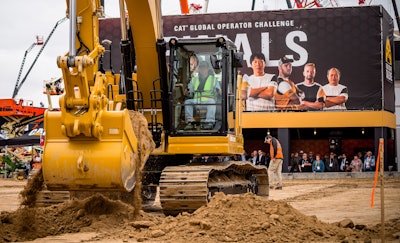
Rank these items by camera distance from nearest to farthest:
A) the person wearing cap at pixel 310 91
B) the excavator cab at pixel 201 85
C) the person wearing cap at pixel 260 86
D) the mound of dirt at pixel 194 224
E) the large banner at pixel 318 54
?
the mound of dirt at pixel 194 224
the excavator cab at pixel 201 85
the large banner at pixel 318 54
the person wearing cap at pixel 310 91
the person wearing cap at pixel 260 86

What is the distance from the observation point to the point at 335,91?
41031 millimetres

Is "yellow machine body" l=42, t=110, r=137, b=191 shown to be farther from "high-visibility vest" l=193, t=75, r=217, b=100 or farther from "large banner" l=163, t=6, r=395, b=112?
"large banner" l=163, t=6, r=395, b=112

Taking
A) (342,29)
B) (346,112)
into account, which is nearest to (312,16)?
(342,29)

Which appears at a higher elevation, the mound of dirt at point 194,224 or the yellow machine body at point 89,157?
the yellow machine body at point 89,157

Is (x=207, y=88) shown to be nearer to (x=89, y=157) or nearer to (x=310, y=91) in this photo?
(x=89, y=157)

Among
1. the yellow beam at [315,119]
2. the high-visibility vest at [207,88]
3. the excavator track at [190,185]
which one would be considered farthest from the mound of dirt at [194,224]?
the yellow beam at [315,119]

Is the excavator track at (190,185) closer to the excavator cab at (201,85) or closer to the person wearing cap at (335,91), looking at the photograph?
the excavator cab at (201,85)

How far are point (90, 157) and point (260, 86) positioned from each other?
99.2 feet

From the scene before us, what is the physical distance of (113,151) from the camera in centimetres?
1191

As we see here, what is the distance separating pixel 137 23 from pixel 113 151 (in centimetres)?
306

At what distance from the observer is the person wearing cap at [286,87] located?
1626 inches

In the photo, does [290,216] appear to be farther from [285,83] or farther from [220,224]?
[285,83]

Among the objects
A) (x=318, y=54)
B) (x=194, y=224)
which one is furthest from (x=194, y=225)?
(x=318, y=54)

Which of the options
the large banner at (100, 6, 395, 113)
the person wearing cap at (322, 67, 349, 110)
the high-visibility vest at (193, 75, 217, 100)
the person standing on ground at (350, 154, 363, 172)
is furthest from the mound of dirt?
the person wearing cap at (322, 67, 349, 110)
